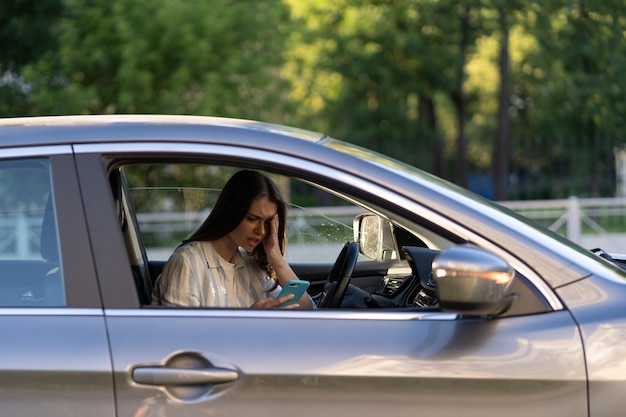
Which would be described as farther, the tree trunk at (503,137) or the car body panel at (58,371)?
the tree trunk at (503,137)

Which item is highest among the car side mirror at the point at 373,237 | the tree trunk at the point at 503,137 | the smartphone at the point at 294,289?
the tree trunk at the point at 503,137

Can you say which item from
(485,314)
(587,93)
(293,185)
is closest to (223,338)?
(485,314)

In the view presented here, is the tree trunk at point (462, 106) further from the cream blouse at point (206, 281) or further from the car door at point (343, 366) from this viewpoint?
the car door at point (343, 366)

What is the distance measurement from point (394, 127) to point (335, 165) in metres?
29.3

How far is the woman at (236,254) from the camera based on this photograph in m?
3.42

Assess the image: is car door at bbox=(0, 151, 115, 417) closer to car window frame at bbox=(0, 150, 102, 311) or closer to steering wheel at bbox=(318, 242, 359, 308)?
car window frame at bbox=(0, 150, 102, 311)

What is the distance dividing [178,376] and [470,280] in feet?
2.42

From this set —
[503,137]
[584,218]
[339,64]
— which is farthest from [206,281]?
[339,64]

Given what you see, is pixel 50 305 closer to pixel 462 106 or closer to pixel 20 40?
pixel 20 40

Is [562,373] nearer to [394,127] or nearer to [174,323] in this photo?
[174,323]

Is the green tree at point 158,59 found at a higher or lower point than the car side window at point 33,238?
higher

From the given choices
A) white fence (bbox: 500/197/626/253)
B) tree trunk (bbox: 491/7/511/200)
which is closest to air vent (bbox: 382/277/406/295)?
white fence (bbox: 500/197/626/253)

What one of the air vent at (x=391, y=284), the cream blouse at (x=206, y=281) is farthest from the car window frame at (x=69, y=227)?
the air vent at (x=391, y=284)

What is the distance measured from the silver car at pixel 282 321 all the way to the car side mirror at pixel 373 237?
127cm
